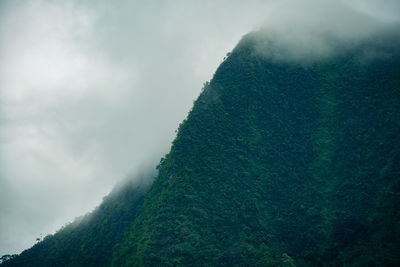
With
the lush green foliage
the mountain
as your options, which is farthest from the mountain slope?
the lush green foliage

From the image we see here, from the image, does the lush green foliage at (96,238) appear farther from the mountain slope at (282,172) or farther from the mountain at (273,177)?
the mountain slope at (282,172)

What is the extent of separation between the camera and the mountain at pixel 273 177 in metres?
23.7

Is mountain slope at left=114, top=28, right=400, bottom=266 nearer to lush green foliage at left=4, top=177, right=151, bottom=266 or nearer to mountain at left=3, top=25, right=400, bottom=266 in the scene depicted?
mountain at left=3, top=25, right=400, bottom=266

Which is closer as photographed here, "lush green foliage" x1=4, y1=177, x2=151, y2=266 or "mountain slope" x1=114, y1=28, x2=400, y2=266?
"mountain slope" x1=114, y1=28, x2=400, y2=266

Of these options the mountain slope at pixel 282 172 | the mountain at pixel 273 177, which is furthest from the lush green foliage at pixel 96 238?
the mountain slope at pixel 282 172

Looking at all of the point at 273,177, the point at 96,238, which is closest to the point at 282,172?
the point at 273,177

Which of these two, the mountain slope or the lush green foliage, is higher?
the lush green foliage

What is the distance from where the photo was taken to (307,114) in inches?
1409

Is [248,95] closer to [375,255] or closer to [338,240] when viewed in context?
[338,240]

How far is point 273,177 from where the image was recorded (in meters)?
30.5

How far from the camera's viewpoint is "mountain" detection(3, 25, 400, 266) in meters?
23.7

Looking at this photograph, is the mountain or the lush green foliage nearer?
the mountain

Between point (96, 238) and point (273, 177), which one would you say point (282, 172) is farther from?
point (96, 238)

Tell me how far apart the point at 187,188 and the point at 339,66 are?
28.6 metres
